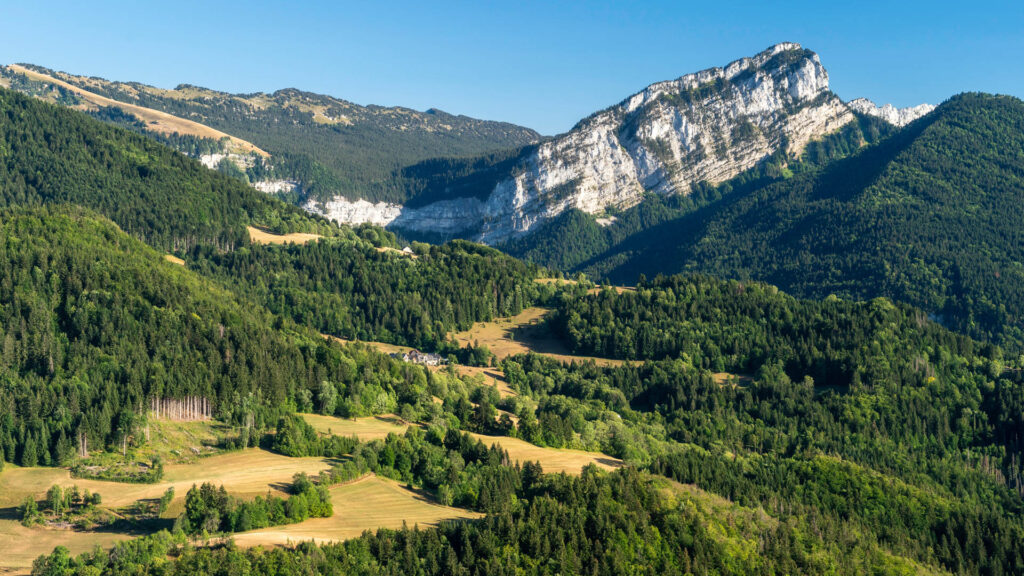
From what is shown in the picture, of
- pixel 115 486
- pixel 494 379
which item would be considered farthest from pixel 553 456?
pixel 494 379

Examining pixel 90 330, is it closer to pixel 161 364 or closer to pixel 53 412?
pixel 161 364

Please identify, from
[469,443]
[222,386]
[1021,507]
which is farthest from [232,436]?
[1021,507]

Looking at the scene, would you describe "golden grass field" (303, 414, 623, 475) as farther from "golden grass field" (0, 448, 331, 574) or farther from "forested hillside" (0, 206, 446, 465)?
"golden grass field" (0, 448, 331, 574)

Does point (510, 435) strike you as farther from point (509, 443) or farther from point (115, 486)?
point (115, 486)

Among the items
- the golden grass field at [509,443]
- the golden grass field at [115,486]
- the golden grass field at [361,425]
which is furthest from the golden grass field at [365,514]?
the golden grass field at [509,443]

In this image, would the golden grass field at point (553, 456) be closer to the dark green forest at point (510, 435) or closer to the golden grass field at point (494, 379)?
the dark green forest at point (510, 435)

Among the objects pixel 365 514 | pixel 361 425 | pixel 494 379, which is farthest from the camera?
pixel 494 379

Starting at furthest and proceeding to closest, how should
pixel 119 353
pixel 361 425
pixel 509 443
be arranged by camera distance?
pixel 509 443 → pixel 361 425 → pixel 119 353
